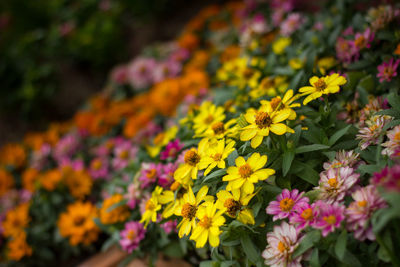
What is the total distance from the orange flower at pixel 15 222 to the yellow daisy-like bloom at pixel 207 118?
1197mm

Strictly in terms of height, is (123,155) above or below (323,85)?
below

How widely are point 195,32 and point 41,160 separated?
1619mm

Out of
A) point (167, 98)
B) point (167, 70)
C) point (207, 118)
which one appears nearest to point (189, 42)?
point (167, 70)

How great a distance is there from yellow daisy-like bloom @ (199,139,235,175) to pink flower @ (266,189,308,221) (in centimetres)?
19

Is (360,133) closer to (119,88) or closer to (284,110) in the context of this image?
(284,110)

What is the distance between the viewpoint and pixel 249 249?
0.97 m

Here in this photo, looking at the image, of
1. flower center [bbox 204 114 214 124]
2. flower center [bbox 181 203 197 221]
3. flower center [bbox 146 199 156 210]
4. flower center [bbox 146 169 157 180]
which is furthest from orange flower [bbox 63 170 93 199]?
flower center [bbox 181 203 197 221]

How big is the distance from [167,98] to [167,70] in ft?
1.48

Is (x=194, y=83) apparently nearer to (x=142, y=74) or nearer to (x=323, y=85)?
Answer: (x=142, y=74)

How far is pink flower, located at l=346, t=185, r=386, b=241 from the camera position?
814 millimetres

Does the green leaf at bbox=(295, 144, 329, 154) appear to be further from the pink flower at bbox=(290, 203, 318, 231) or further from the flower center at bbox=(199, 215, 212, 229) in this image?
the flower center at bbox=(199, 215, 212, 229)

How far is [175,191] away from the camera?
45.8 inches

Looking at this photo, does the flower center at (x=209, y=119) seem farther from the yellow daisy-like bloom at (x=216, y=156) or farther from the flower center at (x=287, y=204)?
the flower center at (x=287, y=204)

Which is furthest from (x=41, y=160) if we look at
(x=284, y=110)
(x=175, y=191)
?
(x=284, y=110)
